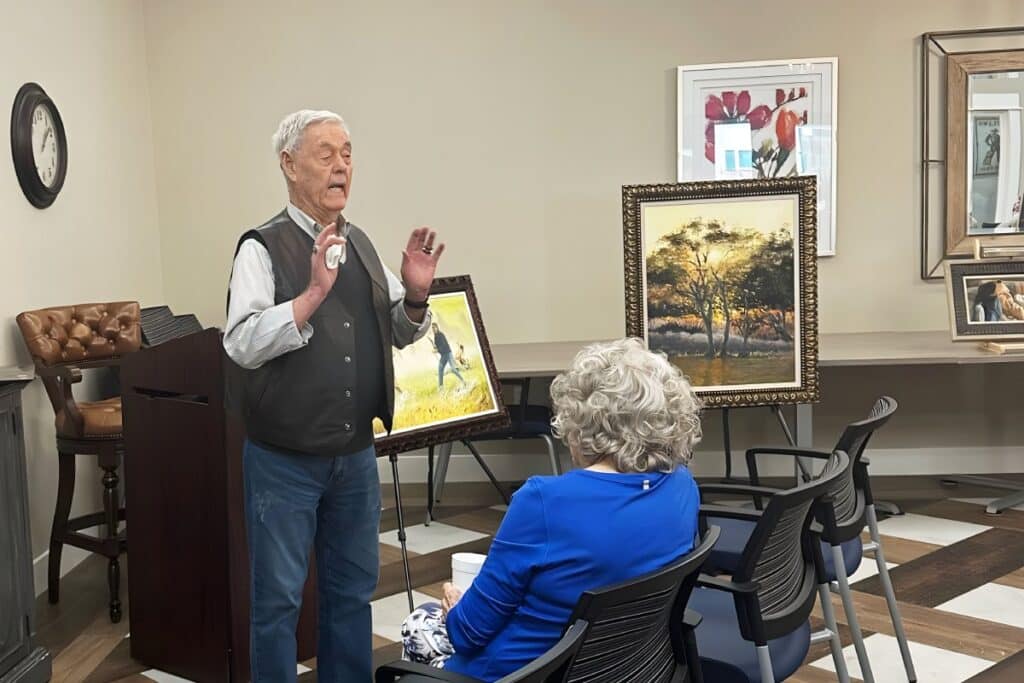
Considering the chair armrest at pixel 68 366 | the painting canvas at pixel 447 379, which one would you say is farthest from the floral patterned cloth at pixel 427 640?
the chair armrest at pixel 68 366

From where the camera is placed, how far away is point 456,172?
5.58m

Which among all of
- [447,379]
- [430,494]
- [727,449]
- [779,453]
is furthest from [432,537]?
[779,453]

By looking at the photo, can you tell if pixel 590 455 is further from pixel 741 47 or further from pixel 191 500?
→ pixel 741 47

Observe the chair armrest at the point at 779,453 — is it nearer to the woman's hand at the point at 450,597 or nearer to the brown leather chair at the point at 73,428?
the woman's hand at the point at 450,597

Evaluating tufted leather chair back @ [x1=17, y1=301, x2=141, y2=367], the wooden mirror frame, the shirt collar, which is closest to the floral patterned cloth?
the shirt collar

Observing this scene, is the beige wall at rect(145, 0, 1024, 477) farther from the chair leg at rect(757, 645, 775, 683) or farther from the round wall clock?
the chair leg at rect(757, 645, 775, 683)

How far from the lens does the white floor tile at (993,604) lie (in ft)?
11.6

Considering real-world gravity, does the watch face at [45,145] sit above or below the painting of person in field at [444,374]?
above

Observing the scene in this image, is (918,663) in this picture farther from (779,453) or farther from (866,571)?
(866,571)

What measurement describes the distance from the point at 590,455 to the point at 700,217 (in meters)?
2.48

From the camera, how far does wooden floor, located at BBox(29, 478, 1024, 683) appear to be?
3.28 m

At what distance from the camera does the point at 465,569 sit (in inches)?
81.4

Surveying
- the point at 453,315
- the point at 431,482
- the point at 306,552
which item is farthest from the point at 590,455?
the point at 431,482

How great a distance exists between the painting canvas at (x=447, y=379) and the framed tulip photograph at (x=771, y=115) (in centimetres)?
206
